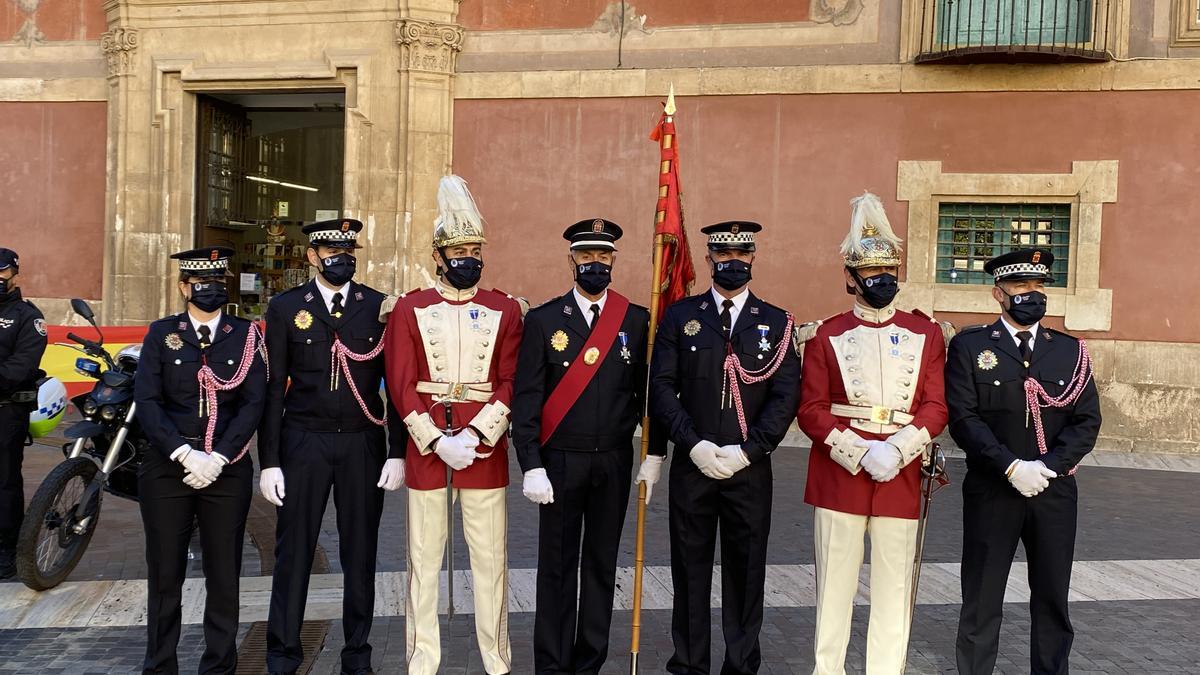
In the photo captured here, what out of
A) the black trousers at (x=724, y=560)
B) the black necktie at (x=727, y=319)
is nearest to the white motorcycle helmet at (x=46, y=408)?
the black trousers at (x=724, y=560)

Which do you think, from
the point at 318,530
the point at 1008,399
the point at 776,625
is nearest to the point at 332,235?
the point at 318,530

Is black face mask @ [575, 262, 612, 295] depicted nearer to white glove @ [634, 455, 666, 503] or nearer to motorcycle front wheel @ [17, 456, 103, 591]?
white glove @ [634, 455, 666, 503]

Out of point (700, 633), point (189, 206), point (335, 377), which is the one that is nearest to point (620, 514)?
point (700, 633)

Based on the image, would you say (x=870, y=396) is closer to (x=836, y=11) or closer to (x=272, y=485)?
(x=272, y=485)

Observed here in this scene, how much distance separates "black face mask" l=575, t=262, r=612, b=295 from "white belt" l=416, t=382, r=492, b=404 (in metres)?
0.68

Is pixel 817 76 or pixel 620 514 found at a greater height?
pixel 817 76

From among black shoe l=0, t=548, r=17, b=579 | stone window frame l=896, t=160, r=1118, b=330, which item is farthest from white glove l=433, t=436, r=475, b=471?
stone window frame l=896, t=160, r=1118, b=330

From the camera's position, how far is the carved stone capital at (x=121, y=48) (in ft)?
42.9

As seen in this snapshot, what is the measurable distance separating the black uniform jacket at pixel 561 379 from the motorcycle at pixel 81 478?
8.17ft

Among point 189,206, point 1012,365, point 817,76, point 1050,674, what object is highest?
point 817,76

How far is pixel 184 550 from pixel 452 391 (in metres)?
1.35

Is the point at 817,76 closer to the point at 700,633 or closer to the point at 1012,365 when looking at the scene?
the point at 1012,365

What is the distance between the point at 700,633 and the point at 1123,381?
8.48m

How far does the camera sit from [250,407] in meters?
4.55
